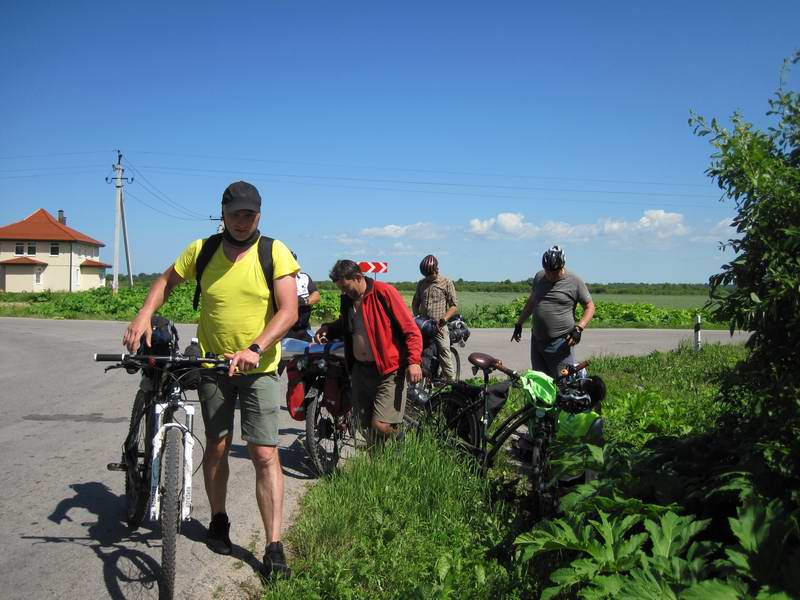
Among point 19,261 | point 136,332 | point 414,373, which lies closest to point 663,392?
point 414,373

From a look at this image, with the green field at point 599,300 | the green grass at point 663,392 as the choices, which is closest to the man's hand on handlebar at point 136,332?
the green grass at point 663,392

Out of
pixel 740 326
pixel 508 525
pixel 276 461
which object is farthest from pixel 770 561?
pixel 276 461

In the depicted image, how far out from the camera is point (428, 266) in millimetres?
9617

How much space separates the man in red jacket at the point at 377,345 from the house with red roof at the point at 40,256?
8330 centimetres

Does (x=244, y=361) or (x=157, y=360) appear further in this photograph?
(x=157, y=360)

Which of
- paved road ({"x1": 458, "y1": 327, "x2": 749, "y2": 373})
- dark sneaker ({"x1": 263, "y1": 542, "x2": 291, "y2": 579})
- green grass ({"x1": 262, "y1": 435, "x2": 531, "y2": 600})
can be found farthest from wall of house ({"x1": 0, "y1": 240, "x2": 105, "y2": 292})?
dark sneaker ({"x1": 263, "y1": 542, "x2": 291, "y2": 579})

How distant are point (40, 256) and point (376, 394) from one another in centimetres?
8836

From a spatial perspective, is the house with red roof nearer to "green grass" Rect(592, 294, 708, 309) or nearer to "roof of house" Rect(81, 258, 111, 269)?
"roof of house" Rect(81, 258, 111, 269)

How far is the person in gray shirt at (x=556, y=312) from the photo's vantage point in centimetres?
689

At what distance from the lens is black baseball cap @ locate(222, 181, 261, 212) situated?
398 cm

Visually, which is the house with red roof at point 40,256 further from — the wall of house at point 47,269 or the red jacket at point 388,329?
the red jacket at point 388,329

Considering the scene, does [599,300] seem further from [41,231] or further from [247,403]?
[41,231]

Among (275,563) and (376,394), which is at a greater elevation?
(376,394)

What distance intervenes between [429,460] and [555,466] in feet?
3.74
